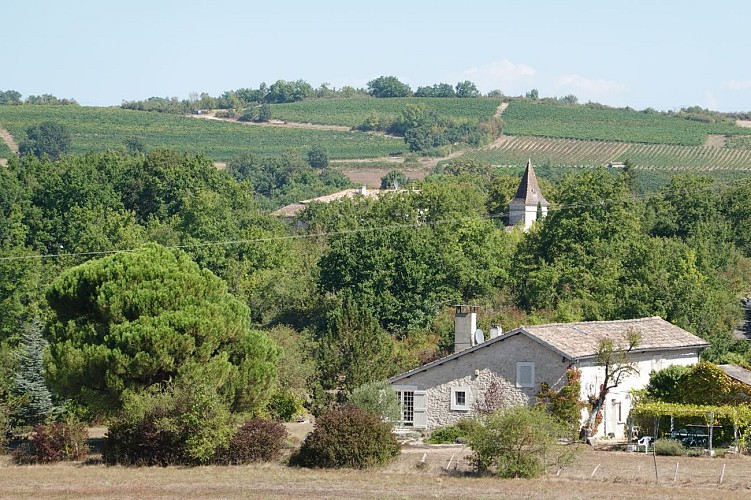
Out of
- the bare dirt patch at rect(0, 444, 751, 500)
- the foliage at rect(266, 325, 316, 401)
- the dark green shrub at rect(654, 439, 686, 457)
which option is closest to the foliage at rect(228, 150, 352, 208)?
the foliage at rect(266, 325, 316, 401)

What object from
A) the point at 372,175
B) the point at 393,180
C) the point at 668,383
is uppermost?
the point at 372,175

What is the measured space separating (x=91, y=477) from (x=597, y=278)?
125 ft

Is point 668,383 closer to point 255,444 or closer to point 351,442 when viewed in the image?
point 351,442

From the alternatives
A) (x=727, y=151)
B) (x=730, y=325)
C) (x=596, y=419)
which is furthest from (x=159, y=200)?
(x=727, y=151)

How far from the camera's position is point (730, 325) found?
64.6 meters

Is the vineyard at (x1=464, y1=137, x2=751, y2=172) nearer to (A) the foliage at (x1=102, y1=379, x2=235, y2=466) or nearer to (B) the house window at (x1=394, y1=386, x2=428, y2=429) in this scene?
(B) the house window at (x1=394, y1=386, x2=428, y2=429)

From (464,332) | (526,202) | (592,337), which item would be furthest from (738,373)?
(526,202)

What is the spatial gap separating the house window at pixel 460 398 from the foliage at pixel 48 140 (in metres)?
137

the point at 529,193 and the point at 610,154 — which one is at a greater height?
the point at 610,154

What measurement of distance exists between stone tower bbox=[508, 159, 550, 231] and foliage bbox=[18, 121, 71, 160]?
8722 cm

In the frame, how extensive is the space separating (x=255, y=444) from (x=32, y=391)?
1089 centimetres

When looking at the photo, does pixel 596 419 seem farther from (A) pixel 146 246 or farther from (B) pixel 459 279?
(B) pixel 459 279

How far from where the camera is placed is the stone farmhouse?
1686 inches

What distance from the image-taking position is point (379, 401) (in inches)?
1695
